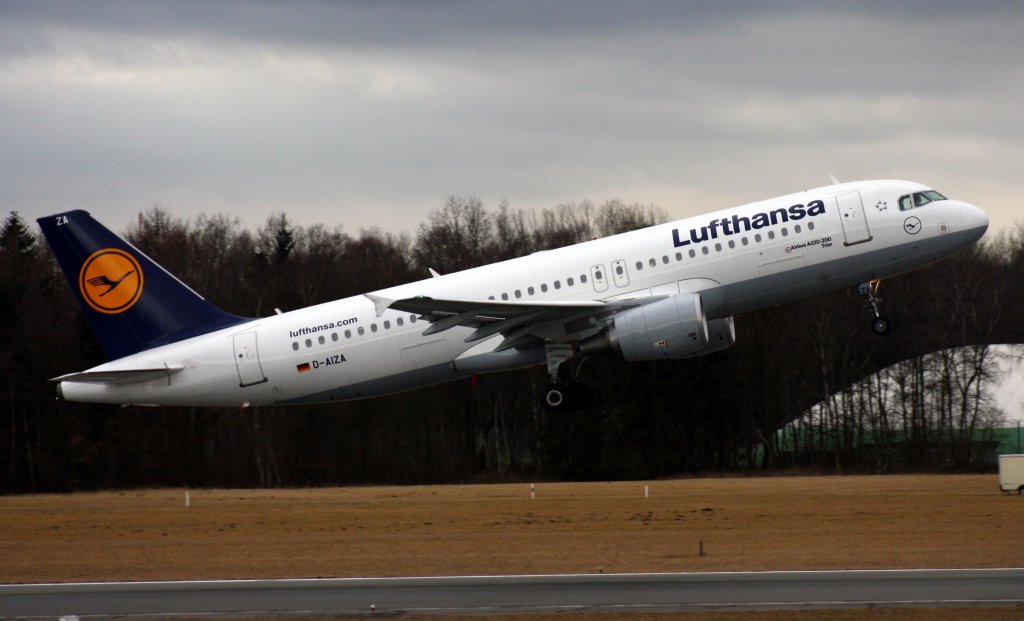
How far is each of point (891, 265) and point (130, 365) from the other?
20.1 meters

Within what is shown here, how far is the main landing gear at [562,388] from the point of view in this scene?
3425 cm

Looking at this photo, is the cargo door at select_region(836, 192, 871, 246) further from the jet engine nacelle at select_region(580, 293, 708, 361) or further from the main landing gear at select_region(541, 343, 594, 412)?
the main landing gear at select_region(541, 343, 594, 412)

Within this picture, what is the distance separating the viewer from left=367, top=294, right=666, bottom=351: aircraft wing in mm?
31766

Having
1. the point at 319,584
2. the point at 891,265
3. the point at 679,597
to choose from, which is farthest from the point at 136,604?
the point at 891,265

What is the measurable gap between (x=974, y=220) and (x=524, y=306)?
442 inches

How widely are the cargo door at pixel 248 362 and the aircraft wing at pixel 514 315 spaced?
16.6 ft

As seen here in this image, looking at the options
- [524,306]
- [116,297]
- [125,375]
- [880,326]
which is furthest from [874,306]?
[116,297]

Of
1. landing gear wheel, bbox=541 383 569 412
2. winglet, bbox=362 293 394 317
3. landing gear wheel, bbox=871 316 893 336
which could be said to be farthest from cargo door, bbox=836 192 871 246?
winglet, bbox=362 293 394 317

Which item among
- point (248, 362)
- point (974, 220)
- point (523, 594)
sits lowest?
point (523, 594)

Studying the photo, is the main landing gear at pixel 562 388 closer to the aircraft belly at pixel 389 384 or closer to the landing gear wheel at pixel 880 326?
the aircraft belly at pixel 389 384

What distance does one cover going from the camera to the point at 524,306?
3206 centimetres

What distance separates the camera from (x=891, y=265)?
1296 inches

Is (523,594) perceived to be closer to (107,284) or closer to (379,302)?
(379,302)

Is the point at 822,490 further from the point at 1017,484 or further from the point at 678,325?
the point at 678,325
